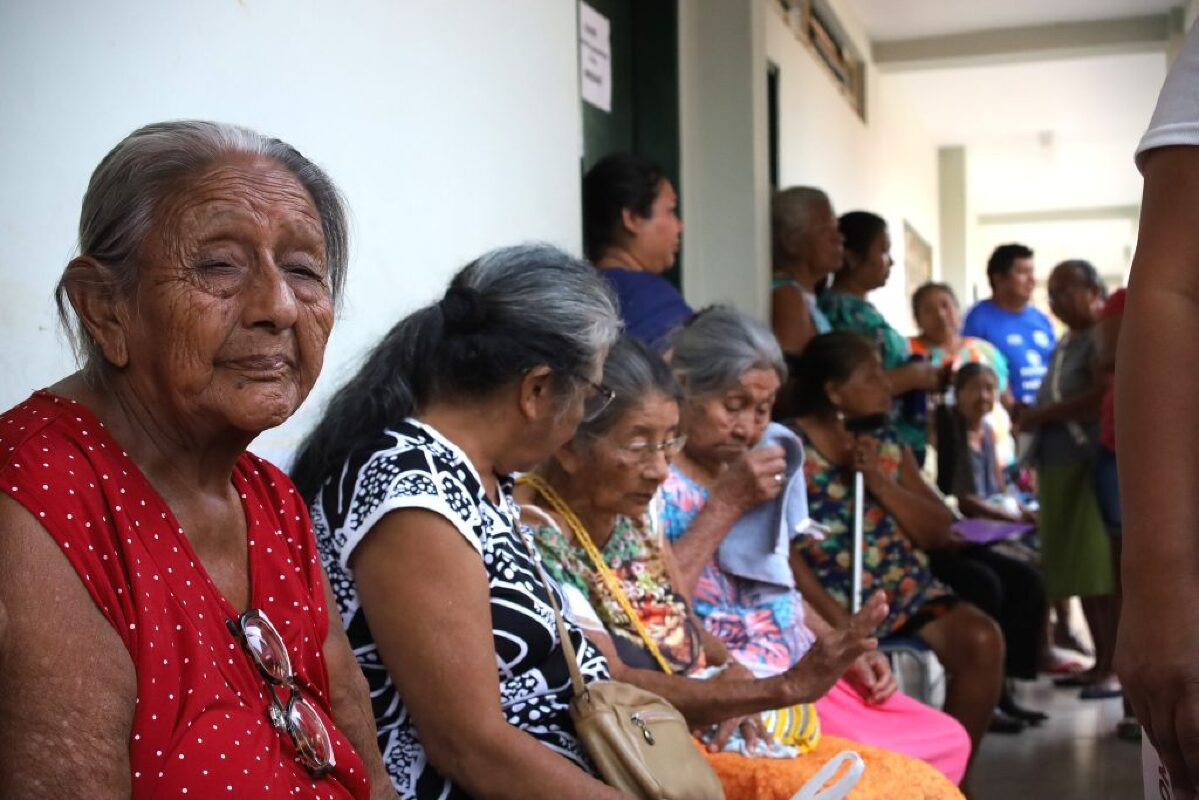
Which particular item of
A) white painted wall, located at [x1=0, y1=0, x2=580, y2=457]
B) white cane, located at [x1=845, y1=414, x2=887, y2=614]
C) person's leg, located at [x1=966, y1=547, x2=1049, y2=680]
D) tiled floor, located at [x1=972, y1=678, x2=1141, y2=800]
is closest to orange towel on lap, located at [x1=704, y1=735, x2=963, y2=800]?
white painted wall, located at [x1=0, y1=0, x2=580, y2=457]

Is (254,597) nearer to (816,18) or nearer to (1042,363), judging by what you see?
(816,18)

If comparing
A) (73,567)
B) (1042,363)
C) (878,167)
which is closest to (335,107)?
(73,567)

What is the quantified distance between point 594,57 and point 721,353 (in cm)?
153

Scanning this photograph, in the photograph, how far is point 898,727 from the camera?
3506mm

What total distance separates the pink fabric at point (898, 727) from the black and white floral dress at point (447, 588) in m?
1.27

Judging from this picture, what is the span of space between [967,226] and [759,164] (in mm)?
10099

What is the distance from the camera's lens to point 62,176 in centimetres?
208

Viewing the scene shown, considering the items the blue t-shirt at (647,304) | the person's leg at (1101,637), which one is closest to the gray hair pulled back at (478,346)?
the blue t-shirt at (647,304)

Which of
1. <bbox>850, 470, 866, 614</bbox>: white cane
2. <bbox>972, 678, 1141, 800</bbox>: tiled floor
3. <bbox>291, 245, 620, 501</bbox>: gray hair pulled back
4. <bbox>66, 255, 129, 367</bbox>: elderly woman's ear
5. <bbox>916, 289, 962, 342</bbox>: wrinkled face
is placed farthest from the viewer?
<bbox>916, 289, 962, 342</bbox>: wrinkled face

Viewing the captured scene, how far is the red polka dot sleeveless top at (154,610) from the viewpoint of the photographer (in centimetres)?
140

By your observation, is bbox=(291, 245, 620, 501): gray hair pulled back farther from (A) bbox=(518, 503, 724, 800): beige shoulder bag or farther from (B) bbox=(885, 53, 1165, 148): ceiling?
(B) bbox=(885, 53, 1165, 148): ceiling

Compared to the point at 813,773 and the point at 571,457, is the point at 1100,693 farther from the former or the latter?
the point at 571,457

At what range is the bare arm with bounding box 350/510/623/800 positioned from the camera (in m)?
2.01

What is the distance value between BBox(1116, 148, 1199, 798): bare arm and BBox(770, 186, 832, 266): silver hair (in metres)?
4.29
